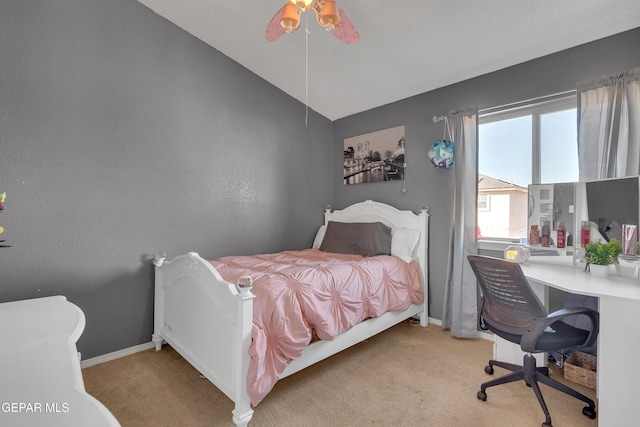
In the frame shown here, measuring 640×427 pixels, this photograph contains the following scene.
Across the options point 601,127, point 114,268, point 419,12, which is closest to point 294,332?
point 114,268

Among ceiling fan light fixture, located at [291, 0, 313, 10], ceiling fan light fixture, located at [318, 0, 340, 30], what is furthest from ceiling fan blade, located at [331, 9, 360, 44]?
ceiling fan light fixture, located at [291, 0, 313, 10]

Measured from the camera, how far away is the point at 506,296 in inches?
70.1

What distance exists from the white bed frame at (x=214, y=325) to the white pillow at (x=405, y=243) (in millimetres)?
237

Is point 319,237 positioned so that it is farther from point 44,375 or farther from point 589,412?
point 44,375

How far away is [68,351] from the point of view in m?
0.90

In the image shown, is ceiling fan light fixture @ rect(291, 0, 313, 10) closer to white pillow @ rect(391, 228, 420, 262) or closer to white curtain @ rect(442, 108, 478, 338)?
white curtain @ rect(442, 108, 478, 338)

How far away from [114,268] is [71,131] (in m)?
1.05

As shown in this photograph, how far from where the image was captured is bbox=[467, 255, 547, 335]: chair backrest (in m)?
1.66

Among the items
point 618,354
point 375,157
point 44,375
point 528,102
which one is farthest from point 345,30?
point 618,354

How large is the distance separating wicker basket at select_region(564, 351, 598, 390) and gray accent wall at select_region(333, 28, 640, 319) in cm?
107

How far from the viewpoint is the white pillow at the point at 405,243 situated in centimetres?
301

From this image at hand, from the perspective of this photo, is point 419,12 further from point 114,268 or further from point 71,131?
point 114,268

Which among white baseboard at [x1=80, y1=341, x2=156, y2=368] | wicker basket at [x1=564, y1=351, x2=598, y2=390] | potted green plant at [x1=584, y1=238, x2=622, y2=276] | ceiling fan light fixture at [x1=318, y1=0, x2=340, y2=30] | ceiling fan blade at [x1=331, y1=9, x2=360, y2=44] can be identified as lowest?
white baseboard at [x1=80, y1=341, x2=156, y2=368]

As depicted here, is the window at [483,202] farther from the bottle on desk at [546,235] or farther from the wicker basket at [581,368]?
the wicker basket at [581,368]
